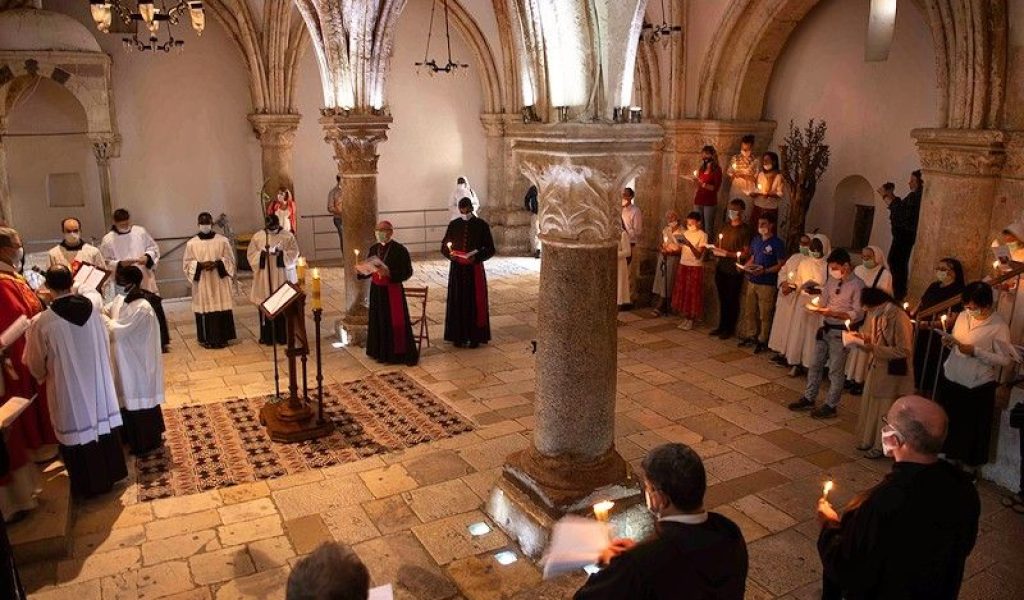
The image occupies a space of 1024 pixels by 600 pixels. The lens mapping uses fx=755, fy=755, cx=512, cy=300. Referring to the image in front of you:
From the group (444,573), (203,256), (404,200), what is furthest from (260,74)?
(444,573)

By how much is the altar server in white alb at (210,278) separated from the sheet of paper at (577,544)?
297 inches

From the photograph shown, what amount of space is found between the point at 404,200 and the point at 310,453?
1096 cm

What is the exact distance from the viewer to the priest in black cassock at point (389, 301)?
8555mm

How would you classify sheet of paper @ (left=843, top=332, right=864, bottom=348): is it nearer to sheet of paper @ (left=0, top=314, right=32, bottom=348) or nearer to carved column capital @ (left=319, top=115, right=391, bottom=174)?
carved column capital @ (left=319, top=115, right=391, bottom=174)

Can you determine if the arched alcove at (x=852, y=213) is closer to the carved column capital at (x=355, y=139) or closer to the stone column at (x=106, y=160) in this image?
the carved column capital at (x=355, y=139)

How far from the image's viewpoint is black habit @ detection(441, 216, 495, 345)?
9.27 metres

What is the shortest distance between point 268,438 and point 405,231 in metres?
10.5

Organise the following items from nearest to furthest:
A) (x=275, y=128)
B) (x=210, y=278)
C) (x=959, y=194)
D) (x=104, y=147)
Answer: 1. (x=959, y=194)
2. (x=210, y=278)
3. (x=104, y=147)
4. (x=275, y=128)

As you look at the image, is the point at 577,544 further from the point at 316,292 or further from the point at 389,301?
the point at 389,301

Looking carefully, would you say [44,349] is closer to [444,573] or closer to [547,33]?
[444,573]

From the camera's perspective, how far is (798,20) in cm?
1009

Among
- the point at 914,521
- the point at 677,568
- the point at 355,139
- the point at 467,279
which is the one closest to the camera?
the point at 677,568

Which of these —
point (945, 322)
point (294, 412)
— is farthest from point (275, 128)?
point (945, 322)

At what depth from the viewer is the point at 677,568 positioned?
2.33m
